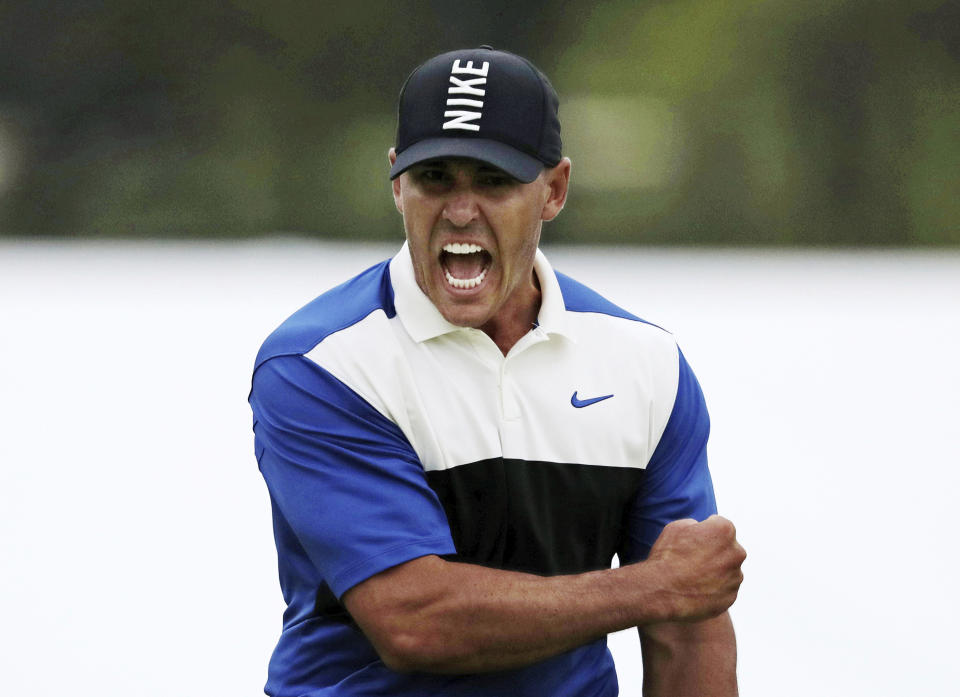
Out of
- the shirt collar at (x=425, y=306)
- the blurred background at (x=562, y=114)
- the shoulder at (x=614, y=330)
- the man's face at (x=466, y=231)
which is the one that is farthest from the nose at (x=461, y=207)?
the blurred background at (x=562, y=114)

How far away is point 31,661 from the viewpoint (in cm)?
380

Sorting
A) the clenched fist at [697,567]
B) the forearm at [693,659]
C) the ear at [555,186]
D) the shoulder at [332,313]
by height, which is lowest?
the forearm at [693,659]

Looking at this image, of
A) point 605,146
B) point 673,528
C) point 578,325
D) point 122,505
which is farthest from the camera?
point 605,146

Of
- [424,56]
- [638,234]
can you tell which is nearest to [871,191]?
[638,234]

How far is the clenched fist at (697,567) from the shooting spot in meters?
2.16

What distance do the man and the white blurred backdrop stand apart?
1.42 m

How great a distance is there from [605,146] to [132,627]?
→ 8359 millimetres

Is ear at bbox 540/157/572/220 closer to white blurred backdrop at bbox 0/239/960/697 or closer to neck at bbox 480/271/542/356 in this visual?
neck at bbox 480/271/542/356

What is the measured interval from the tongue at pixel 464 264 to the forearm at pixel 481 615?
0.44 m

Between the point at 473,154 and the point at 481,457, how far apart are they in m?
0.45

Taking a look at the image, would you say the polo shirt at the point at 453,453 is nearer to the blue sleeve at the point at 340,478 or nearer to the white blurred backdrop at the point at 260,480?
the blue sleeve at the point at 340,478

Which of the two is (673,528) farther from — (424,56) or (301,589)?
(424,56)

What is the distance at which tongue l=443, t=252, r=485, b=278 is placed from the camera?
2.29 meters

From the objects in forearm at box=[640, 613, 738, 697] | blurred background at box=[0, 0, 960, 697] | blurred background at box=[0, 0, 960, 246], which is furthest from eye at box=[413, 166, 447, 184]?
blurred background at box=[0, 0, 960, 246]
